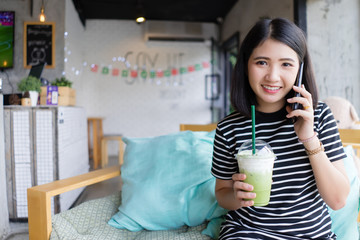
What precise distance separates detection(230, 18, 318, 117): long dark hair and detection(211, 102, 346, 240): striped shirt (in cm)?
8

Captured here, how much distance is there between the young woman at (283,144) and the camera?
83 cm

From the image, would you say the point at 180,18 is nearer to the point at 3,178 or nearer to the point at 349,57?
the point at 349,57

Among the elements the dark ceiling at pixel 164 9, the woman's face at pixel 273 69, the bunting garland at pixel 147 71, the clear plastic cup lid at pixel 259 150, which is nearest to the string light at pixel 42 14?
the woman's face at pixel 273 69

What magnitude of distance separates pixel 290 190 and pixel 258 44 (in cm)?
50

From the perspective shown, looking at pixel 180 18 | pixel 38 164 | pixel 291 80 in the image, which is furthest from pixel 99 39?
pixel 291 80

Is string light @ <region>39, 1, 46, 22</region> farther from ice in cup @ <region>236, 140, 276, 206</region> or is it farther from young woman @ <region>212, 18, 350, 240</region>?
ice in cup @ <region>236, 140, 276, 206</region>

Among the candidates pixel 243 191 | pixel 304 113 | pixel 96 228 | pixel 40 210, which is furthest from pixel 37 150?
pixel 304 113

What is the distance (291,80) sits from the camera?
33.9 inches

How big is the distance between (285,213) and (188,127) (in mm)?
1295

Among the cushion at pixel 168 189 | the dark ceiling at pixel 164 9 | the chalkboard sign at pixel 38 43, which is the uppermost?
the dark ceiling at pixel 164 9

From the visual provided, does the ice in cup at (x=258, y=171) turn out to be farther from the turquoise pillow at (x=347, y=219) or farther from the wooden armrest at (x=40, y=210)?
the wooden armrest at (x=40, y=210)

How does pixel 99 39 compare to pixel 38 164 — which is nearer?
pixel 38 164

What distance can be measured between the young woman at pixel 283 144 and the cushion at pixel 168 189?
0.99 ft

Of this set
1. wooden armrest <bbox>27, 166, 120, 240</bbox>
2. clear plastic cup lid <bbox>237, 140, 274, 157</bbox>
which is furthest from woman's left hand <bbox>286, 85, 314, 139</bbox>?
wooden armrest <bbox>27, 166, 120, 240</bbox>
